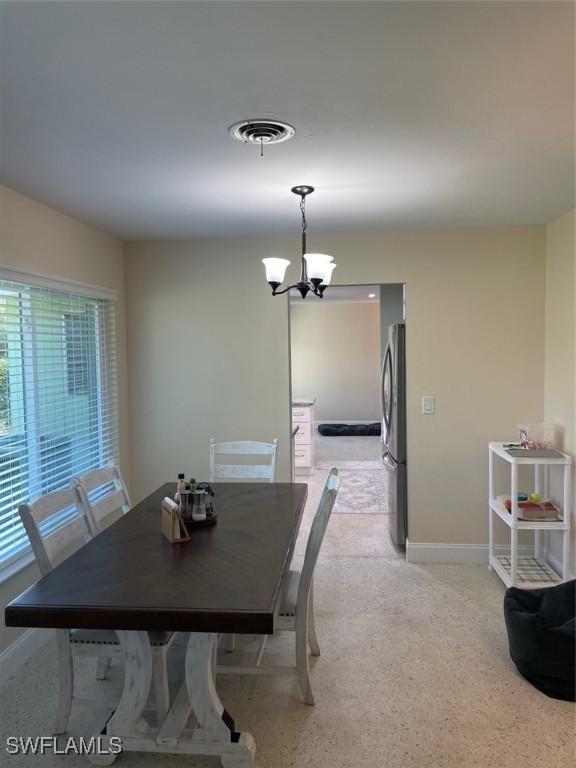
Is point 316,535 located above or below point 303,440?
above

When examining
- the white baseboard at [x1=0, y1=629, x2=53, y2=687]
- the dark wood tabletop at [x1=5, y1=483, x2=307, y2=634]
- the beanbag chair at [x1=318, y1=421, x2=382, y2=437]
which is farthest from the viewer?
the beanbag chair at [x1=318, y1=421, x2=382, y2=437]

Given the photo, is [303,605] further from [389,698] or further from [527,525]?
[527,525]

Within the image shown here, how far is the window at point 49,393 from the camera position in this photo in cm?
276

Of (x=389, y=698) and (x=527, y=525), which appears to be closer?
(x=389, y=698)

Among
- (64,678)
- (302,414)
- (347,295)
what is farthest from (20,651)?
(347,295)

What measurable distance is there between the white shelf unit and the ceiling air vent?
7.49 ft

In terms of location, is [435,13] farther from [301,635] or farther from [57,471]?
[57,471]

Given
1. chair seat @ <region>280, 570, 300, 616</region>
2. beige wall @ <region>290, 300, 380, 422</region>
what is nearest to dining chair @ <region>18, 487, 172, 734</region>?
chair seat @ <region>280, 570, 300, 616</region>

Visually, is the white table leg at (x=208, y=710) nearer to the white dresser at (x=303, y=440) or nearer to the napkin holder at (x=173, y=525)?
the napkin holder at (x=173, y=525)

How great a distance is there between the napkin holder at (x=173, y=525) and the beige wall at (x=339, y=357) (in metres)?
7.66

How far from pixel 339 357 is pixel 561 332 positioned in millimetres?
6423

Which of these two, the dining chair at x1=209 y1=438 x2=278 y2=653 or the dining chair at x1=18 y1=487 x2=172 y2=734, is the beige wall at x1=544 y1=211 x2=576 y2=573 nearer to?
the dining chair at x1=209 y1=438 x2=278 y2=653

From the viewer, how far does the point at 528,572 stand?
141 inches

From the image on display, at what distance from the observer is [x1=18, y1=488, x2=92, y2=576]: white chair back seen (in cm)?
206
